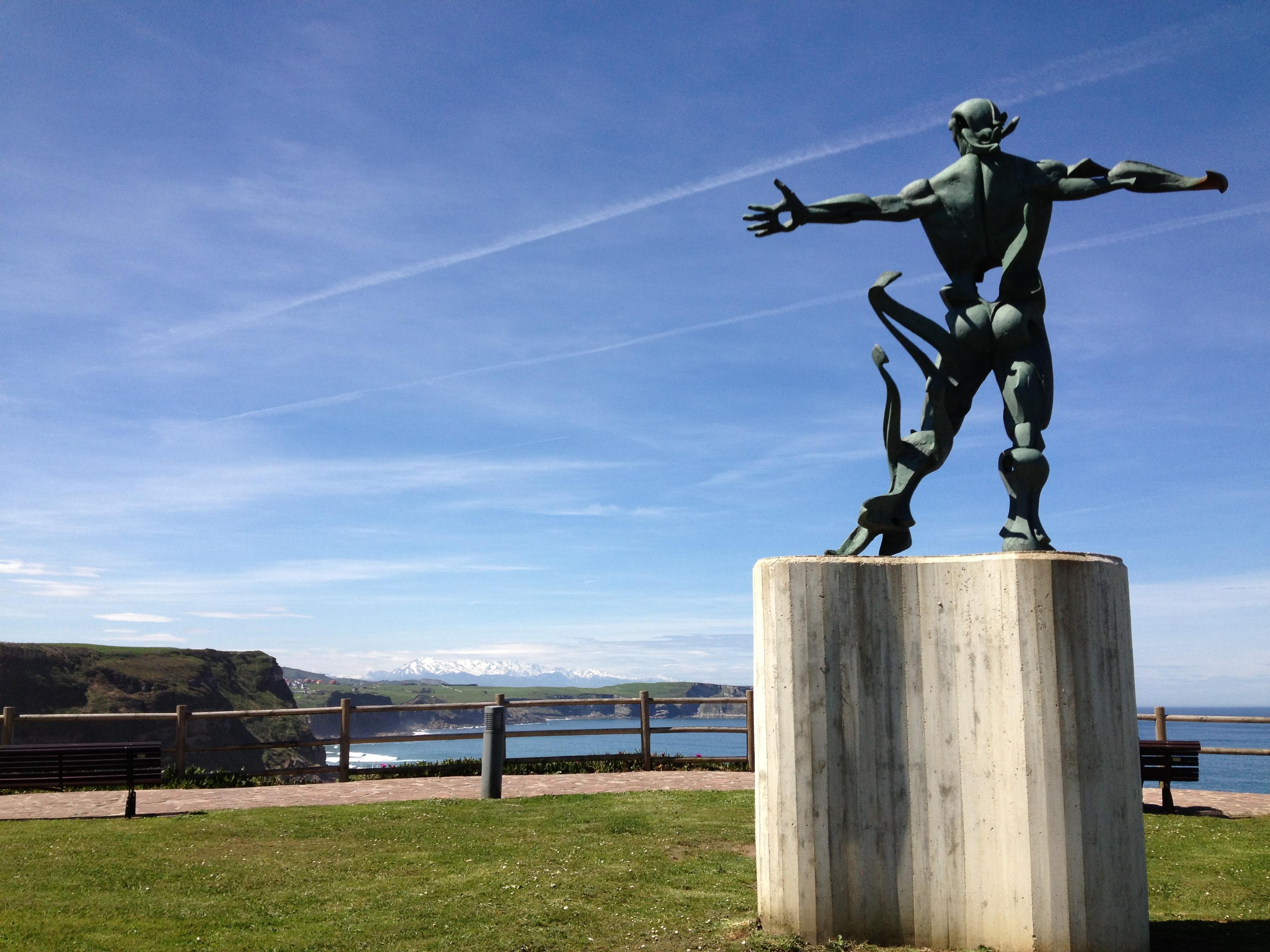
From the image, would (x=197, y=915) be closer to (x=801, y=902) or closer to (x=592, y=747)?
(x=801, y=902)

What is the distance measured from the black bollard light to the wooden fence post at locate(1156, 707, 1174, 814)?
26.1 feet

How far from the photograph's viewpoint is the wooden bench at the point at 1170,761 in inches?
442

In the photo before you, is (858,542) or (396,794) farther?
(396,794)

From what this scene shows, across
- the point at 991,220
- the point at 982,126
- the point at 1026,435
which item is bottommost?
the point at 1026,435

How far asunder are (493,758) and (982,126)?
9507 millimetres

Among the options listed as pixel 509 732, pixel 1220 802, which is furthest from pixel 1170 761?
pixel 509 732

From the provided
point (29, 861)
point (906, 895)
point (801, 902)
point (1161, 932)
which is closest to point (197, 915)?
point (29, 861)

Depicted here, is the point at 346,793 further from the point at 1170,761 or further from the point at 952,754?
the point at 1170,761

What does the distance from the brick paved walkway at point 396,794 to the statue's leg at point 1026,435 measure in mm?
7844

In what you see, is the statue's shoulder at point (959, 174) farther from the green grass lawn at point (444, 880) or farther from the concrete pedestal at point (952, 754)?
the green grass lawn at point (444, 880)

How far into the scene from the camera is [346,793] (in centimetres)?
1352

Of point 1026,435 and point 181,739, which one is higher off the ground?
point 1026,435

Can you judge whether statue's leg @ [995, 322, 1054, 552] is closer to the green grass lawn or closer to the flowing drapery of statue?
the flowing drapery of statue

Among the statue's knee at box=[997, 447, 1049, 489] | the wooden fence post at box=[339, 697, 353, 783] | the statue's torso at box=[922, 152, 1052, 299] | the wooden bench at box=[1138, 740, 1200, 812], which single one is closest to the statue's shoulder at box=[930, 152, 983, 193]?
the statue's torso at box=[922, 152, 1052, 299]
